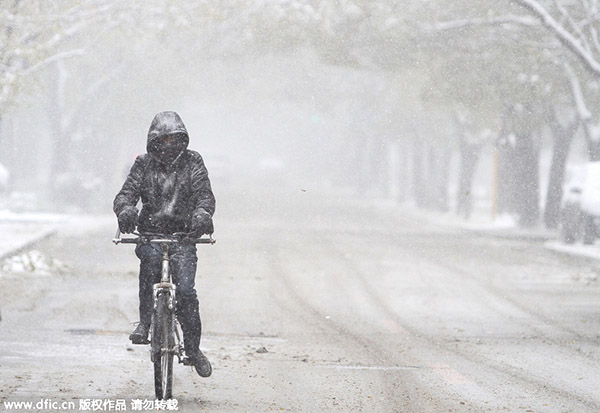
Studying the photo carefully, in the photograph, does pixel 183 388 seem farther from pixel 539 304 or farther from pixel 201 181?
pixel 539 304

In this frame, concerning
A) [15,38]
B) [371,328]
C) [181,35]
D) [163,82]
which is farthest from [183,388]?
[163,82]

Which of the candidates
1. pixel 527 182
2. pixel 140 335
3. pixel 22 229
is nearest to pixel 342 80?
pixel 527 182

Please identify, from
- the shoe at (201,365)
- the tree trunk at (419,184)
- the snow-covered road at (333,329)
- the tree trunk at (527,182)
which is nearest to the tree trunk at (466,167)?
the tree trunk at (419,184)

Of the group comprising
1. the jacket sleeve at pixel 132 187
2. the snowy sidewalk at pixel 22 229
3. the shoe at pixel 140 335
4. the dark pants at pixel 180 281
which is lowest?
the snowy sidewalk at pixel 22 229

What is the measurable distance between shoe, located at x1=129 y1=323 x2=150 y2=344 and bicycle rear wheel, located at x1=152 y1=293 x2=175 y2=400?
328 millimetres

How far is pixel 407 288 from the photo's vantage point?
16.3 m

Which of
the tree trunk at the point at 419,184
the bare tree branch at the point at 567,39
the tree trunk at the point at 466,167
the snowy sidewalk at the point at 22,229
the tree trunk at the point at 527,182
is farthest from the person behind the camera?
the tree trunk at the point at 419,184

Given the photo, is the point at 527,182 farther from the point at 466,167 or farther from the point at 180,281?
the point at 180,281

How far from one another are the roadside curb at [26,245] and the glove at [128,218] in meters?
11.5

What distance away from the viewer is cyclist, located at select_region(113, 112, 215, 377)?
7441mm

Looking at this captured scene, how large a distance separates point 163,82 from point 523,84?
69.4 ft

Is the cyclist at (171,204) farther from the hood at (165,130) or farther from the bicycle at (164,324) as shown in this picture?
the bicycle at (164,324)

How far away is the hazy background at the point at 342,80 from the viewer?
27469 millimetres

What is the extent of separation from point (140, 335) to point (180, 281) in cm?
45
